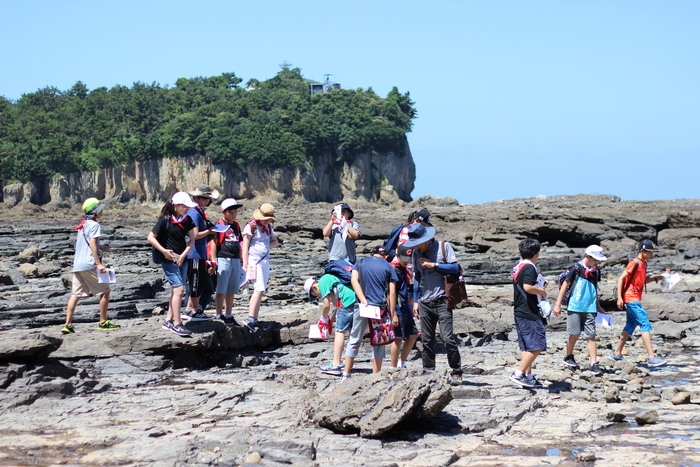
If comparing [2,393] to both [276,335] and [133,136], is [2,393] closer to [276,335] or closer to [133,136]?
[276,335]

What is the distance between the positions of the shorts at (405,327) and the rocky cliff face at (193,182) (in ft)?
187

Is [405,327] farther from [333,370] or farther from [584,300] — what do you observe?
[584,300]

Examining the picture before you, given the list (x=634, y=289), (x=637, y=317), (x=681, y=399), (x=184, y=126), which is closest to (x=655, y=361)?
(x=637, y=317)

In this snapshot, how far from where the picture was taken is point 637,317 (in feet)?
26.6

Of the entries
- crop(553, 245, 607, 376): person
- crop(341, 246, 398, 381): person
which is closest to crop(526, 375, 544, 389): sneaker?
crop(553, 245, 607, 376): person

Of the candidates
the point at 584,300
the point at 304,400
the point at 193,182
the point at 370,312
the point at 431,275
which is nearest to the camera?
the point at 304,400

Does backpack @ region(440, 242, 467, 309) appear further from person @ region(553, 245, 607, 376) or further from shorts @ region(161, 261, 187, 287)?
shorts @ region(161, 261, 187, 287)

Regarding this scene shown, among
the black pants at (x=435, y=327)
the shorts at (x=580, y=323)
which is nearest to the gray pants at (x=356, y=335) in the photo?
the black pants at (x=435, y=327)

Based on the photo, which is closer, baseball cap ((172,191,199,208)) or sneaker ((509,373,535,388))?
sneaker ((509,373,535,388))

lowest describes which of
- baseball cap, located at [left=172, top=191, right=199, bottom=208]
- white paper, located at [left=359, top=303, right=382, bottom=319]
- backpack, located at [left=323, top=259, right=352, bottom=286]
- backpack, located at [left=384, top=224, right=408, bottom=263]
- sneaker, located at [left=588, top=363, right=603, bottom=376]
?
sneaker, located at [left=588, top=363, right=603, bottom=376]

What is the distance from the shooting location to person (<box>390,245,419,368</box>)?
6699 millimetres

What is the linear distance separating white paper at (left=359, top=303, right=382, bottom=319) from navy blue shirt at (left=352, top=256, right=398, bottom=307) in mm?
88

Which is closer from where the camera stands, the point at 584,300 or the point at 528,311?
the point at 528,311

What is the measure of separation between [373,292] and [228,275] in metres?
2.50
